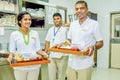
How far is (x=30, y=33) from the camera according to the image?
95.2 inches

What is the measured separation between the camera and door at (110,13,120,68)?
266 inches

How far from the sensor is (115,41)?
6816mm

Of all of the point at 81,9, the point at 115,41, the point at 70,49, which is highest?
the point at 81,9

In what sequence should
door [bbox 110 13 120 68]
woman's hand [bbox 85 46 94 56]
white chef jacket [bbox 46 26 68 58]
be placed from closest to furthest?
woman's hand [bbox 85 46 94 56], white chef jacket [bbox 46 26 68 58], door [bbox 110 13 120 68]

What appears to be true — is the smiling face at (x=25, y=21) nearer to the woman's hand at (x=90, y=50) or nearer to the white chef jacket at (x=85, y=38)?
the white chef jacket at (x=85, y=38)

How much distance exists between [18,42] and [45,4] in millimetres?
1853

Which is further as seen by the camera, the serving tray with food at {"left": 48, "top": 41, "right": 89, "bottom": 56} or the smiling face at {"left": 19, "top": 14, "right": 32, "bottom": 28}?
the smiling face at {"left": 19, "top": 14, "right": 32, "bottom": 28}

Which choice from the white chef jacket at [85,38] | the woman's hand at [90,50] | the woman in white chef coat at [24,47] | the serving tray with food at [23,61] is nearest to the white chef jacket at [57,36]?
the woman in white chef coat at [24,47]

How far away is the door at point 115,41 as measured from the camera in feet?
22.1

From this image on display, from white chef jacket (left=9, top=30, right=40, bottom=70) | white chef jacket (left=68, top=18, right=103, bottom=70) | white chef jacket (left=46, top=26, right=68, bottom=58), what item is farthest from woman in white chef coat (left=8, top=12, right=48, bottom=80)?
white chef jacket (left=46, top=26, right=68, bottom=58)

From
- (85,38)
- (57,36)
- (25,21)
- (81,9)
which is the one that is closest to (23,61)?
(25,21)

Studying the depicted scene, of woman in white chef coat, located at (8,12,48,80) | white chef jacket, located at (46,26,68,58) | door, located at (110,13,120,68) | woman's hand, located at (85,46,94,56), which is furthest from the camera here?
door, located at (110,13,120,68)

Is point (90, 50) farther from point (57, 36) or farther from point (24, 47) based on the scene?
point (57, 36)

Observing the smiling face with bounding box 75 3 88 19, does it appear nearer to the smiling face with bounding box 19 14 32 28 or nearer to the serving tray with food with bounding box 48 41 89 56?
the serving tray with food with bounding box 48 41 89 56
